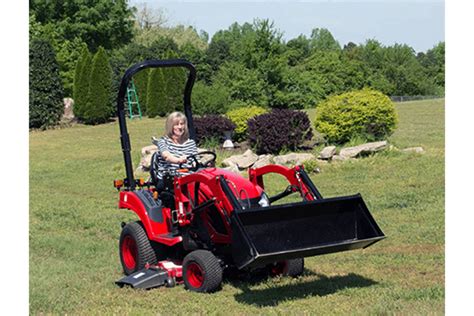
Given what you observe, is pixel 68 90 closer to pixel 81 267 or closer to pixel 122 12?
pixel 122 12

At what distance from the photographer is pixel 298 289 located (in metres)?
6.73

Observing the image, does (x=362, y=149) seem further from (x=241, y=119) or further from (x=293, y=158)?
(x=241, y=119)

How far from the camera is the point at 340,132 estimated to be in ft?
55.6

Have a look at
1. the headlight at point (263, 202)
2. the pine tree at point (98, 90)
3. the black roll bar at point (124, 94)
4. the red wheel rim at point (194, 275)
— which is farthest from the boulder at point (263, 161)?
the pine tree at point (98, 90)

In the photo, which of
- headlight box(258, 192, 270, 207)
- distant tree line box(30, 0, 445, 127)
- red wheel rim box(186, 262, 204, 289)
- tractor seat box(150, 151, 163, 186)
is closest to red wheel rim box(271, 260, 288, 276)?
headlight box(258, 192, 270, 207)

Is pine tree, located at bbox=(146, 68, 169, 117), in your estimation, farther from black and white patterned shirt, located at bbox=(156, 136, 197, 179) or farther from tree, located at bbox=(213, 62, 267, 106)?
black and white patterned shirt, located at bbox=(156, 136, 197, 179)

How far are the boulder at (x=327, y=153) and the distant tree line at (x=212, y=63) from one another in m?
7.19

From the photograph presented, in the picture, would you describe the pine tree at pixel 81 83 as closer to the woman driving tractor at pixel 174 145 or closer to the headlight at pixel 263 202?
the woman driving tractor at pixel 174 145

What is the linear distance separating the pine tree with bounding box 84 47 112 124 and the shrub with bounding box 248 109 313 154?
522 inches

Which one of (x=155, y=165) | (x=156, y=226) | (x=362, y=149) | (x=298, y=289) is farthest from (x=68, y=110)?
(x=298, y=289)

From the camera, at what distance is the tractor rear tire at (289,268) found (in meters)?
7.16

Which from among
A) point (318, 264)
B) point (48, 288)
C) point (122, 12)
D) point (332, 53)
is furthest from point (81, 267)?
point (122, 12)

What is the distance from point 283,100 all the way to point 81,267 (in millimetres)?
16846

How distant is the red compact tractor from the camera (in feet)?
20.5
